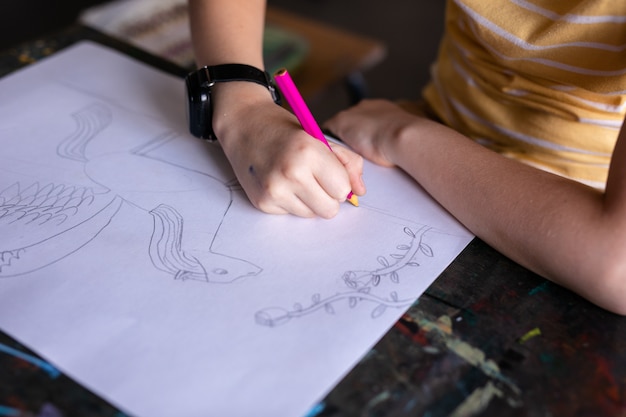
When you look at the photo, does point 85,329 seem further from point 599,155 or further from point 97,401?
point 599,155

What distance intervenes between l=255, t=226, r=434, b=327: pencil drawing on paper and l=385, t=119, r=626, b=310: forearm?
0.06m

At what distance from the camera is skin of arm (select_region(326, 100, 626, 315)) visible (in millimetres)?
472

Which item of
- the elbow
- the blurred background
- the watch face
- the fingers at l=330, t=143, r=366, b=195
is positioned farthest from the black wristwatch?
the blurred background

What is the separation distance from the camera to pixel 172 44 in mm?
1290

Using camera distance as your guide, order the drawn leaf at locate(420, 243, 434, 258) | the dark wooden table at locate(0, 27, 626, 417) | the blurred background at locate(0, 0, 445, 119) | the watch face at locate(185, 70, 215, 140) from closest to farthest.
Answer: the dark wooden table at locate(0, 27, 626, 417) → the drawn leaf at locate(420, 243, 434, 258) → the watch face at locate(185, 70, 215, 140) → the blurred background at locate(0, 0, 445, 119)

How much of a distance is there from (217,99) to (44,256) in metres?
0.22

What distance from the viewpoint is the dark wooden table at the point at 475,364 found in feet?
1.31

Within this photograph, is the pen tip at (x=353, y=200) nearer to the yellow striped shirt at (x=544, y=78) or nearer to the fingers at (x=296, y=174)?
the fingers at (x=296, y=174)

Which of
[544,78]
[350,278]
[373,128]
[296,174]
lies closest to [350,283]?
[350,278]

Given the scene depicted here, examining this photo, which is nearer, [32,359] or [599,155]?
[32,359]

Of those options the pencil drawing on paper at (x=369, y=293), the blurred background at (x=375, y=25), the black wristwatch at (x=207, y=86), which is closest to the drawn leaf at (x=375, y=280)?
the pencil drawing on paper at (x=369, y=293)

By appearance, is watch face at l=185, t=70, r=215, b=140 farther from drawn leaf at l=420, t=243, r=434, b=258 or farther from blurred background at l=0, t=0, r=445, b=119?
blurred background at l=0, t=0, r=445, b=119

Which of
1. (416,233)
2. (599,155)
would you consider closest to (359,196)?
(416,233)

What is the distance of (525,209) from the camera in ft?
1.67
